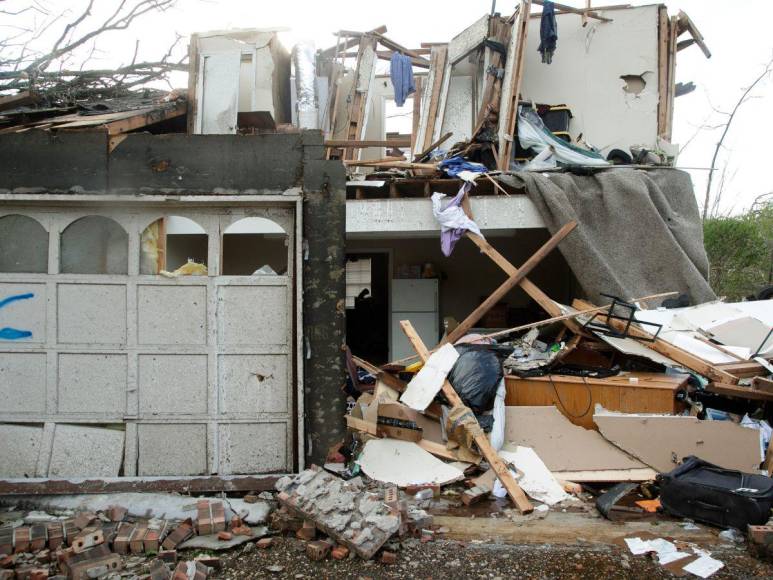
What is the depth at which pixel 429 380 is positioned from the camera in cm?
621

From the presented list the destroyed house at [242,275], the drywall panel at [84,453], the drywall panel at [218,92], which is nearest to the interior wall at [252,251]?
the destroyed house at [242,275]

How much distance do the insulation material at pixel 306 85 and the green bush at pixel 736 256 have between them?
1057 centimetres

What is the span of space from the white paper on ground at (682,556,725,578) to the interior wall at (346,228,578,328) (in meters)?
7.35

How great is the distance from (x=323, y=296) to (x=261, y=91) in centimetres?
587

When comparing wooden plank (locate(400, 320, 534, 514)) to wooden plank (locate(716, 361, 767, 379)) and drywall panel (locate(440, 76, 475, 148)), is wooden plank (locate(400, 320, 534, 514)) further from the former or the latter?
drywall panel (locate(440, 76, 475, 148))

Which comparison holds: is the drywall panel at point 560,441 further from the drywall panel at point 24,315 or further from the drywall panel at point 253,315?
the drywall panel at point 24,315

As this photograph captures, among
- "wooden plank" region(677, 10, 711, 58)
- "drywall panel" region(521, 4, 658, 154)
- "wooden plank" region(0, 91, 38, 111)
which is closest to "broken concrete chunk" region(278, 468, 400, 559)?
"wooden plank" region(0, 91, 38, 111)

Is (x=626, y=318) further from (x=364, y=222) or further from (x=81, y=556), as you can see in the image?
(x=81, y=556)

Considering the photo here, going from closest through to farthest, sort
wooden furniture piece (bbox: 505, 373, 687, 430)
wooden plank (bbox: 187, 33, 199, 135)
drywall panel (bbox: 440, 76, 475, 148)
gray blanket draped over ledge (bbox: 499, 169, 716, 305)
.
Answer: wooden furniture piece (bbox: 505, 373, 687, 430) < gray blanket draped over ledge (bbox: 499, 169, 716, 305) < wooden plank (bbox: 187, 33, 199, 135) < drywall panel (bbox: 440, 76, 475, 148)

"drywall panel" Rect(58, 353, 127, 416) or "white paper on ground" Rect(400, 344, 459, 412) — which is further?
"white paper on ground" Rect(400, 344, 459, 412)

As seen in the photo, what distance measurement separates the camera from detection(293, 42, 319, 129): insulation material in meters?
10.0

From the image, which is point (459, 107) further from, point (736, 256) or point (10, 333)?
point (736, 256)

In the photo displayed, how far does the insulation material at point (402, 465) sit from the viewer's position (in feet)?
17.8

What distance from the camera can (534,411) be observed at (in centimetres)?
631
